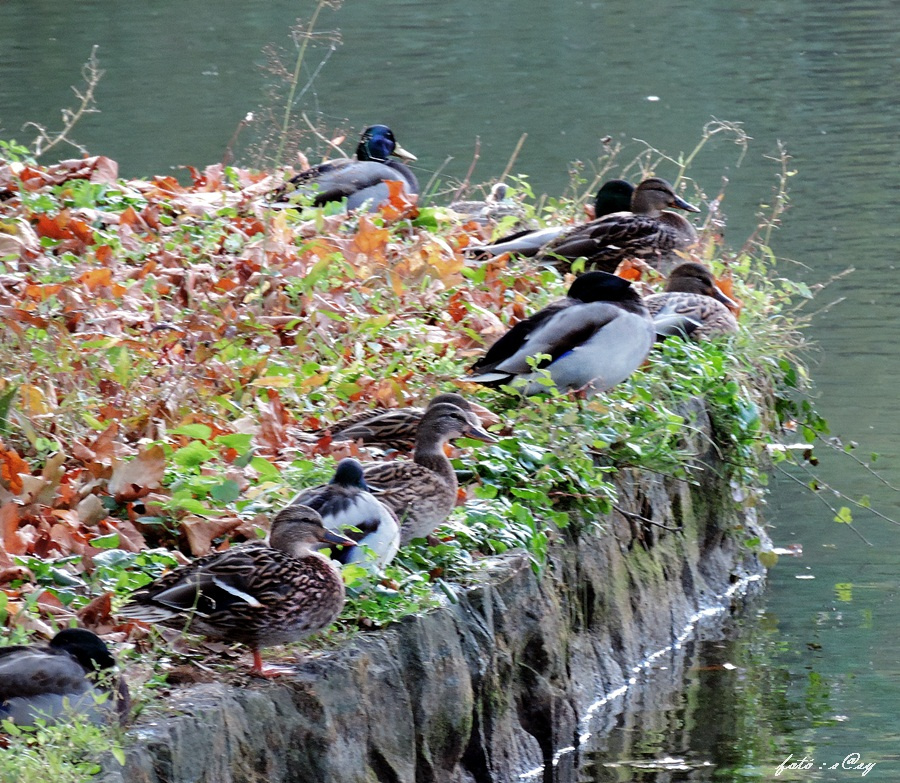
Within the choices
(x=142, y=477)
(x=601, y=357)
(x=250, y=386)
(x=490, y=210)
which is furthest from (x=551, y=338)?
(x=490, y=210)

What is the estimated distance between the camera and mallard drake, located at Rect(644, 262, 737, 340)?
24.9 feet

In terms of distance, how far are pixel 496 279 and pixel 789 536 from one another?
84.6 inches

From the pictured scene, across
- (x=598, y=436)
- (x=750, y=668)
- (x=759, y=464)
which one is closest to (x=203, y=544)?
(x=598, y=436)

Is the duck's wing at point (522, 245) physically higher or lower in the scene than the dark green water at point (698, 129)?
higher

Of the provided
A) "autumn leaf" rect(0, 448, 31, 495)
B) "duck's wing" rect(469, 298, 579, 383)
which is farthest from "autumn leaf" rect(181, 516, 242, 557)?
"duck's wing" rect(469, 298, 579, 383)

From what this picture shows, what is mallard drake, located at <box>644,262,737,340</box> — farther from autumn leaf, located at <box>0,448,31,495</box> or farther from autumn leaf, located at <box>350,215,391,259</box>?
autumn leaf, located at <box>0,448,31,495</box>

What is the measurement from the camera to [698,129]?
1827 cm

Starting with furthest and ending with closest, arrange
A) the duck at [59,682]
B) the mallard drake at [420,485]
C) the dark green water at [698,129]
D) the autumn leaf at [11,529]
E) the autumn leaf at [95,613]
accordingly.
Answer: the dark green water at [698,129] < the mallard drake at [420,485] < the autumn leaf at [11,529] < the autumn leaf at [95,613] < the duck at [59,682]

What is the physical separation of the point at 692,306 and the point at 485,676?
9.98 feet

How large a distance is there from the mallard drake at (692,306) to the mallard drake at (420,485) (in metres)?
2.36

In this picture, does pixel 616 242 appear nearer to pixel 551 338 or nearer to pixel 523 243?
pixel 523 243

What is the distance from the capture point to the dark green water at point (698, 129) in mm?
6531

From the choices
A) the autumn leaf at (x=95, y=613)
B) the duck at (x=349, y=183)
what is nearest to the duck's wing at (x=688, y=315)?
the duck at (x=349, y=183)

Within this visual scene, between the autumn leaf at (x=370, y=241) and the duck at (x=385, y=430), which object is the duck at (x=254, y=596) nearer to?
the duck at (x=385, y=430)
